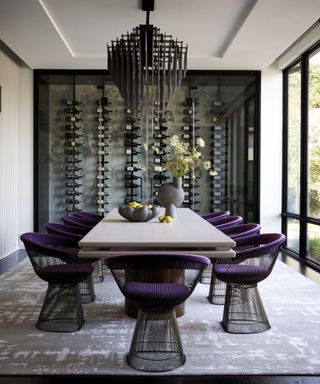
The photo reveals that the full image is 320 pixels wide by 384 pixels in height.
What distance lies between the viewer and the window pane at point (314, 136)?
591 cm

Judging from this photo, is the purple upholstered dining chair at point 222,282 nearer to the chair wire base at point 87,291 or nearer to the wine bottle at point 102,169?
the chair wire base at point 87,291

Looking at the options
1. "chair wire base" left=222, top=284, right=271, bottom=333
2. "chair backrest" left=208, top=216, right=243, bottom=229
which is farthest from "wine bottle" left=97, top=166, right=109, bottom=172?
"chair wire base" left=222, top=284, right=271, bottom=333

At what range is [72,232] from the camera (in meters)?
4.51

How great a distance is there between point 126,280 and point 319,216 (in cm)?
375

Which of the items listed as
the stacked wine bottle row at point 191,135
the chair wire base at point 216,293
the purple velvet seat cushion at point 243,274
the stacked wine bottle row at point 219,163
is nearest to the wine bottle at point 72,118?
the stacked wine bottle row at point 191,135

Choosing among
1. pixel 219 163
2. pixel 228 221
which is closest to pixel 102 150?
pixel 219 163

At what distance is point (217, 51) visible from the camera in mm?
6344

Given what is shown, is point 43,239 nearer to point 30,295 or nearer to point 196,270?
point 30,295

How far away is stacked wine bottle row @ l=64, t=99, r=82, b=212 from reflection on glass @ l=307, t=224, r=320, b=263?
3612 mm

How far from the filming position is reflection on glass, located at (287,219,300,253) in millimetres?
6752

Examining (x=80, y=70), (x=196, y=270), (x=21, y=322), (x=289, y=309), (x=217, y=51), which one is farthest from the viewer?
(x=80, y=70)

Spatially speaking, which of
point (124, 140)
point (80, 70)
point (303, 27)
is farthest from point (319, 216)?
point (80, 70)

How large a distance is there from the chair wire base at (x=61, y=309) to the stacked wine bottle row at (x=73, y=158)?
3.83 metres

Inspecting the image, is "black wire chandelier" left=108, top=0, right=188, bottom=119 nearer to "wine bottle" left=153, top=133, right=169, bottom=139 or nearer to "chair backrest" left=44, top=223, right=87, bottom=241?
"chair backrest" left=44, top=223, right=87, bottom=241
